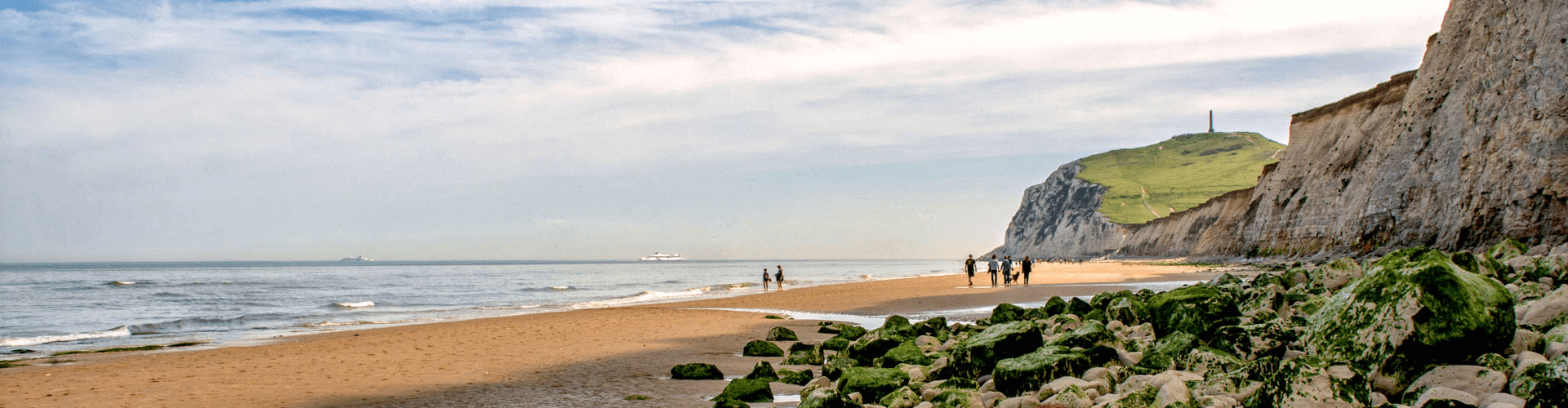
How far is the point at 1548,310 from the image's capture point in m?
7.02

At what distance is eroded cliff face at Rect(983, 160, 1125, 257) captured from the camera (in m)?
128

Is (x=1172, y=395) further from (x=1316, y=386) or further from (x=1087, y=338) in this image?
(x=1087, y=338)

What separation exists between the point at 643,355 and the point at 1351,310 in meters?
9.65

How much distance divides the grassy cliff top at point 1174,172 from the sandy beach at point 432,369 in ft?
390

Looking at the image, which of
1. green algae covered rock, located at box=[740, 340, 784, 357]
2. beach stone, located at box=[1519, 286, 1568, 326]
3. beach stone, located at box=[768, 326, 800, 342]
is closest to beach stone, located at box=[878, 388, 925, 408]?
beach stone, located at box=[1519, 286, 1568, 326]

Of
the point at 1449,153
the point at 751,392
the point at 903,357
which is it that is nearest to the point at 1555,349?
the point at 903,357

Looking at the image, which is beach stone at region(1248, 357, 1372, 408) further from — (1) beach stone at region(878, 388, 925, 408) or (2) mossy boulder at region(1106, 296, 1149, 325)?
(2) mossy boulder at region(1106, 296, 1149, 325)

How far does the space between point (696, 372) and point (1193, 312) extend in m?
5.87

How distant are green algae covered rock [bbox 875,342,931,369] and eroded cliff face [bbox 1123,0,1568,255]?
22.9 m

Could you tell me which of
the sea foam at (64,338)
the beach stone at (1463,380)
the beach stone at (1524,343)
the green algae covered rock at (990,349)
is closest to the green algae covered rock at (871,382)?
the green algae covered rock at (990,349)

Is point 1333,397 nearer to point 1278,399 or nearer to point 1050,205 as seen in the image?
point 1278,399

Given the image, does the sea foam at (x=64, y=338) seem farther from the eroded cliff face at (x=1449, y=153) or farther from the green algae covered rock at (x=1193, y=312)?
the eroded cliff face at (x=1449, y=153)

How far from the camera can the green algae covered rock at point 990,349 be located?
841cm

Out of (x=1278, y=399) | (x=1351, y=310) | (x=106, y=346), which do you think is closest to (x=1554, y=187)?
(x=1351, y=310)
